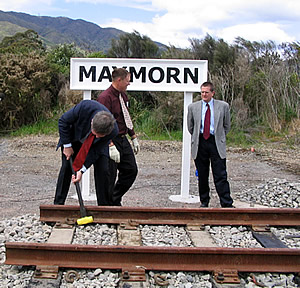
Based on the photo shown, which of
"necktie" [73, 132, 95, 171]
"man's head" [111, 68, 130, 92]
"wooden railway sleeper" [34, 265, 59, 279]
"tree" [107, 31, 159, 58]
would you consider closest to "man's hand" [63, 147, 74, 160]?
"necktie" [73, 132, 95, 171]

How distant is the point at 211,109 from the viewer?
7.05 metres

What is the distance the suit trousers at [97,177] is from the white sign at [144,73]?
211 cm

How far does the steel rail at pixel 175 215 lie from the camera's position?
569cm

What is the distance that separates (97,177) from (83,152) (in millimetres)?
501

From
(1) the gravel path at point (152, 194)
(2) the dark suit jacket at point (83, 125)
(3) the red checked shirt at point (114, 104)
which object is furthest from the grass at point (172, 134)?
(2) the dark suit jacket at point (83, 125)

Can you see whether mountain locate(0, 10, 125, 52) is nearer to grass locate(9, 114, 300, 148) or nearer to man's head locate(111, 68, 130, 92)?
grass locate(9, 114, 300, 148)

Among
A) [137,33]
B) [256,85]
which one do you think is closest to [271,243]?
[256,85]

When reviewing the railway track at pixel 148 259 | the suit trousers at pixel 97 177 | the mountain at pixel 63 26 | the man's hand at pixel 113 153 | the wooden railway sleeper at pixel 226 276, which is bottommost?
the wooden railway sleeper at pixel 226 276

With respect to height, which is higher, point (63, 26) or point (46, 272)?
point (63, 26)

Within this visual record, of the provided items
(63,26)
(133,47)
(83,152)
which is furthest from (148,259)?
(63,26)

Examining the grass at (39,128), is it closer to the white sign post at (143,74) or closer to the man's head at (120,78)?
the white sign post at (143,74)

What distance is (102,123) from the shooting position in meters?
5.25

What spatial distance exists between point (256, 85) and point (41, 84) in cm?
785

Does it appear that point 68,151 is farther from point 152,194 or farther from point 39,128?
point 39,128
